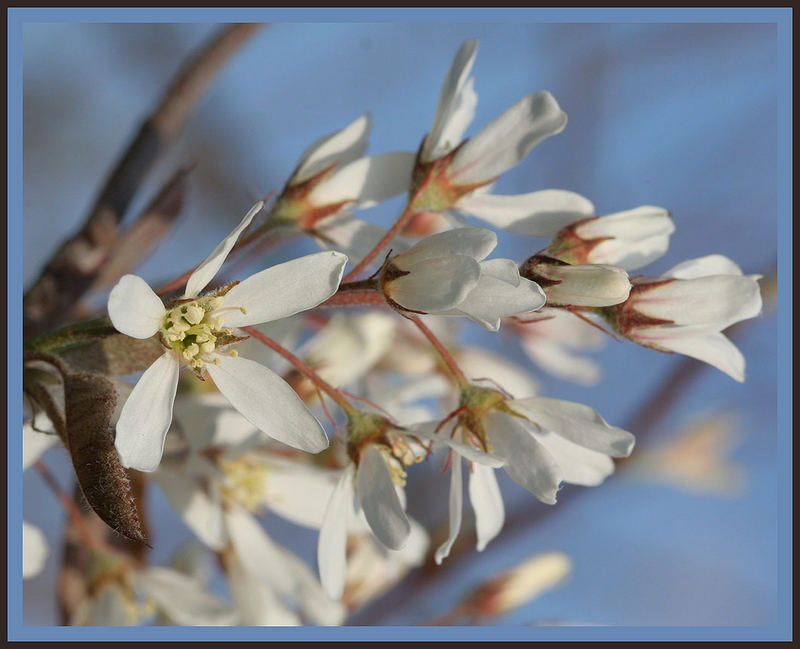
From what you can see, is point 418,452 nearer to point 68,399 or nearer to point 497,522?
point 497,522

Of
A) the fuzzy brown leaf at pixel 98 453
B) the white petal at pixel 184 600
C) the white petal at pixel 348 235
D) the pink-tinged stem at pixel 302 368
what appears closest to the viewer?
the fuzzy brown leaf at pixel 98 453

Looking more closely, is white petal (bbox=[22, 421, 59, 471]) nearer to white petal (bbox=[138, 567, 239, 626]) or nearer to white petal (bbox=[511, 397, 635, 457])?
white petal (bbox=[138, 567, 239, 626])

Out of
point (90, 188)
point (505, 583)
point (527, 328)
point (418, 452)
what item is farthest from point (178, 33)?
point (418, 452)

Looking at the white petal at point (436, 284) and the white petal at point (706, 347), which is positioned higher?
the white petal at point (706, 347)

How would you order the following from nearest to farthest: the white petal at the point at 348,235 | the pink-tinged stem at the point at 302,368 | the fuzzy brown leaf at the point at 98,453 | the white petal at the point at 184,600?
the fuzzy brown leaf at the point at 98,453 < the pink-tinged stem at the point at 302,368 < the white petal at the point at 348,235 < the white petal at the point at 184,600

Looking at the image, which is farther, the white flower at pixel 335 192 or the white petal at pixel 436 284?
the white flower at pixel 335 192

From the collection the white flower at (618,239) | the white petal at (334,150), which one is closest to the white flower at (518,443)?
the white flower at (618,239)

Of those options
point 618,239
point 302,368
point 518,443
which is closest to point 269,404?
point 302,368

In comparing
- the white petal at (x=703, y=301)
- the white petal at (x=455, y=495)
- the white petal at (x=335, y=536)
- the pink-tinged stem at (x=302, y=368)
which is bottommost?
the white petal at (x=335, y=536)

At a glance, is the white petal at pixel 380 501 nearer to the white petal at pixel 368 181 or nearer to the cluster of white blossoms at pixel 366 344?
the cluster of white blossoms at pixel 366 344

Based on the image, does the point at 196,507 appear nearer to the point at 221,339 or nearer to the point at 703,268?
the point at 221,339
